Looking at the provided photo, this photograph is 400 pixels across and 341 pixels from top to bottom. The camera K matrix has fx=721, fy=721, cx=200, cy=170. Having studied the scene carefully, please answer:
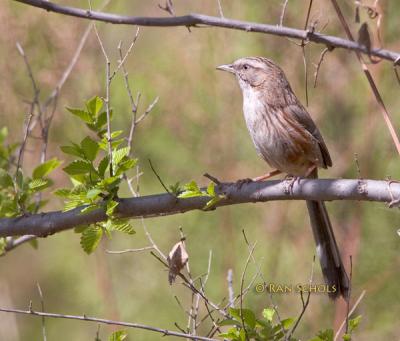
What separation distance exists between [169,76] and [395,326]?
3.65 metres

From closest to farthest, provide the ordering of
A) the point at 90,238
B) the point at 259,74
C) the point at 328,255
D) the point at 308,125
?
the point at 90,238 < the point at 328,255 < the point at 308,125 < the point at 259,74

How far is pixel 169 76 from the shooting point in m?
8.21

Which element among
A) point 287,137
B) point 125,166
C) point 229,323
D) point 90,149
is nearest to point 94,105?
point 90,149

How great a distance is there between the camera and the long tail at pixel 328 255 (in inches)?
196

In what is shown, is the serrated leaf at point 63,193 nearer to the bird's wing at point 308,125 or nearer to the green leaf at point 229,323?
the green leaf at point 229,323

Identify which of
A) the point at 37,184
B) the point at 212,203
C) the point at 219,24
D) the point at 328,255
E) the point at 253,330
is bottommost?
the point at 253,330

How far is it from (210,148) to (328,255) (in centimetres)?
287

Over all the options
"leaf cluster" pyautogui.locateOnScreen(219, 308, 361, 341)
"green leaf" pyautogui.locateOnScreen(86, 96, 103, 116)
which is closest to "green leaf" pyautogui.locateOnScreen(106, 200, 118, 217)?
"green leaf" pyautogui.locateOnScreen(86, 96, 103, 116)

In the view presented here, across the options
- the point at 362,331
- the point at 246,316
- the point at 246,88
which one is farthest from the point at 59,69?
the point at 246,316

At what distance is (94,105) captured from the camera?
13.9 feet

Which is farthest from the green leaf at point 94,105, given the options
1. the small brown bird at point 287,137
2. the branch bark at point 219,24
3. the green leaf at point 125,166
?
the small brown bird at point 287,137

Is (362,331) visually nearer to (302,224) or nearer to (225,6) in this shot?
(302,224)

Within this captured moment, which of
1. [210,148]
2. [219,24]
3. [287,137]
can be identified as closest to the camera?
[219,24]

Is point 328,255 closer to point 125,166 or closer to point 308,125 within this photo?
point 308,125
